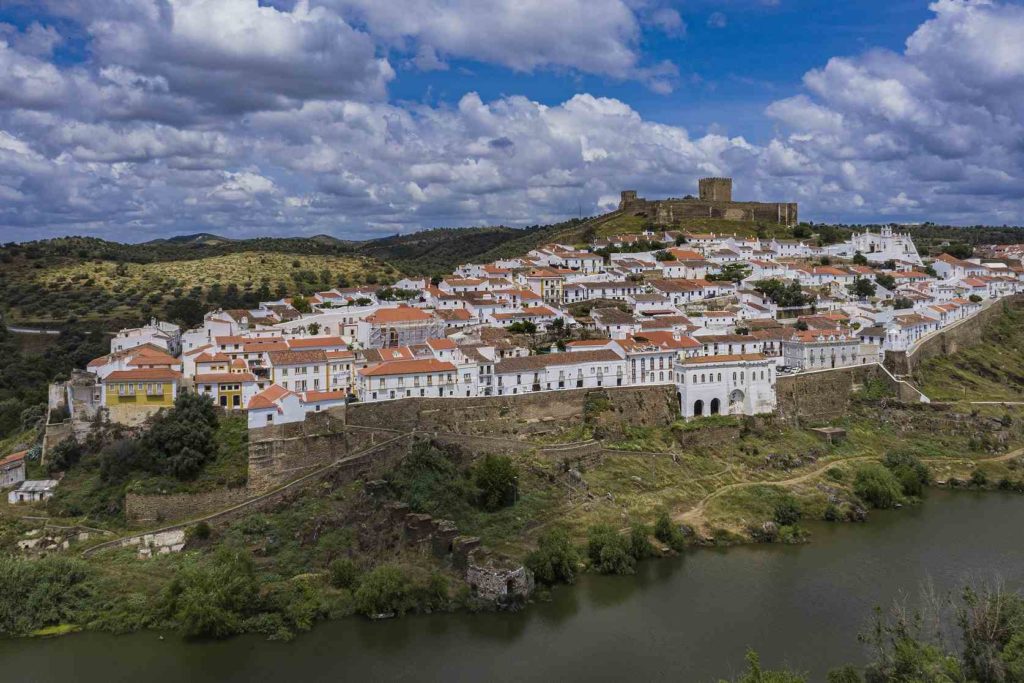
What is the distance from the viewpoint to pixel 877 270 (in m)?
64.1

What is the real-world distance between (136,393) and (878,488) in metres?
31.2

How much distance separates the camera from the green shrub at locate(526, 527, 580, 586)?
1003 inches

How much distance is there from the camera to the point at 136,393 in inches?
1198

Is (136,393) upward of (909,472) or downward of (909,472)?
upward

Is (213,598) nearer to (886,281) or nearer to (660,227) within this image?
(886,281)

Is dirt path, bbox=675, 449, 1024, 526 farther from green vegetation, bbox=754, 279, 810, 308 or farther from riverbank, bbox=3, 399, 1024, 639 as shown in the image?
green vegetation, bbox=754, 279, 810, 308

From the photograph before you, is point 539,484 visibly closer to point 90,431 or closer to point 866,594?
point 866,594

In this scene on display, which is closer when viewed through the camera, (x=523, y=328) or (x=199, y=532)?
(x=199, y=532)

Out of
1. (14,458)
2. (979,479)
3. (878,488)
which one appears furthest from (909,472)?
(14,458)

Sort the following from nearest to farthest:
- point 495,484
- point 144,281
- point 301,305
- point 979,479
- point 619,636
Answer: point 619,636
point 495,484
point 979,479
point 301,305
point 144,281

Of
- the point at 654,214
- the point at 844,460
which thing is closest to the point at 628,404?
the point at 844,460

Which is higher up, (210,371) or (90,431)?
(210,371)

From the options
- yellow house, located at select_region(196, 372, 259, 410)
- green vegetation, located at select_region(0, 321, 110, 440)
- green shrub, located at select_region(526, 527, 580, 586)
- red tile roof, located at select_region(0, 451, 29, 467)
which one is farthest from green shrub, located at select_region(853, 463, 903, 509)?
green vegetation, located at select_region(0, 321, 110, 440)

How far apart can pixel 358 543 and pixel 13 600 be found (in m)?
10.0
